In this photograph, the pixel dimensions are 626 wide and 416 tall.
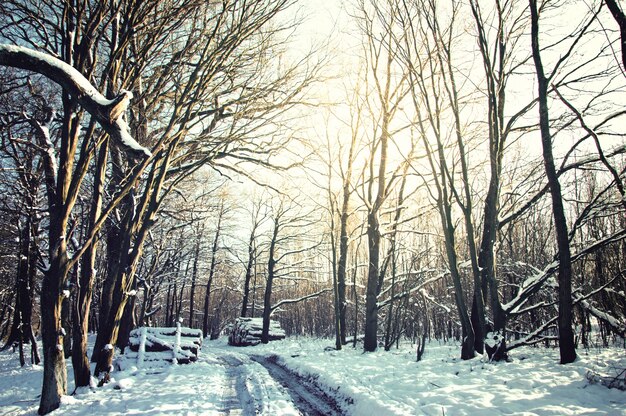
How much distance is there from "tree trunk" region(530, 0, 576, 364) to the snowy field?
1.40 ft

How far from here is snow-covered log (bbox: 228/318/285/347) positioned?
76.2ft

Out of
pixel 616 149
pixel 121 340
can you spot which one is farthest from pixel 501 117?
pixel 121 340

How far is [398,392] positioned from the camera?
5785 mm

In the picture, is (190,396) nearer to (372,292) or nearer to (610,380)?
(610,380)

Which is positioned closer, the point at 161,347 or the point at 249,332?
the point at 161,347

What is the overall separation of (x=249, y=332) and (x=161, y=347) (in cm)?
1359

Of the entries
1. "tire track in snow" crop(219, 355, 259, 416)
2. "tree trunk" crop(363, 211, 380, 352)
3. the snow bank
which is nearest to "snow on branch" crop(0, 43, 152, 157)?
"tire track in snow" crop(219, 355, 259, 416)

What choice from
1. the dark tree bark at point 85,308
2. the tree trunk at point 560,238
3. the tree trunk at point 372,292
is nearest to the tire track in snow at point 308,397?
the dark tree bark at point 85,308

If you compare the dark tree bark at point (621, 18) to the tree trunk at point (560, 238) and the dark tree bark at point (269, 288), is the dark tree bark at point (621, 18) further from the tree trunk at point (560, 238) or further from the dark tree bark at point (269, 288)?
the dark tree bark at point (269, 288)

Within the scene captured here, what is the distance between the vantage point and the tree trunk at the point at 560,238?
232 inches

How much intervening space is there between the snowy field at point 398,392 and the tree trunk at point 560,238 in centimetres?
43

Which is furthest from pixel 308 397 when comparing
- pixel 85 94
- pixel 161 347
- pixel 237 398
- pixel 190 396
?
pixel 161 347

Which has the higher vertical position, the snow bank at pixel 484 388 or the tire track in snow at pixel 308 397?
the snow bank at pixel 484 388

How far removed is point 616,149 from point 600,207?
1.22 meters
